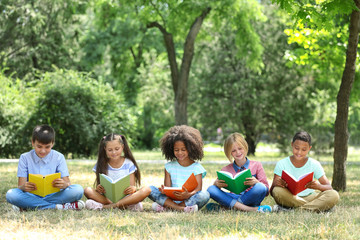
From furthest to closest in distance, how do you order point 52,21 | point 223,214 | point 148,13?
point 52,21 < point 148,13 < point 223,214

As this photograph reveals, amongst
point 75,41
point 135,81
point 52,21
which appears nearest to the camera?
point 52,21

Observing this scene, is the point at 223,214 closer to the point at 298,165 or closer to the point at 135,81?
the point at 298,165

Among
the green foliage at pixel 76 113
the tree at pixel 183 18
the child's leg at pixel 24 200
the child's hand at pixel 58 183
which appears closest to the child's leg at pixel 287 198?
the child's hand at pixel 58 183

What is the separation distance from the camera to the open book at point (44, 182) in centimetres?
511

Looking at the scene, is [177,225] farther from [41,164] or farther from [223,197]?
[41,164]

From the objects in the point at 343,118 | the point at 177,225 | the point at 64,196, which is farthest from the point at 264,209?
the point at 343,118

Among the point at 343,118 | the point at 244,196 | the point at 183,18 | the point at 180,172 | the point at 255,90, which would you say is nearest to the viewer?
the point at 244,196

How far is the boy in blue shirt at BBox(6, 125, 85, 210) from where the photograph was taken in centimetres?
523

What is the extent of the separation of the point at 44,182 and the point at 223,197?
2.06 metres

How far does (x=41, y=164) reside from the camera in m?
5.54

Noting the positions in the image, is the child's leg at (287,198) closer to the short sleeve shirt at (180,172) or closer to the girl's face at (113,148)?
the short sleeve shirt at (180,172)

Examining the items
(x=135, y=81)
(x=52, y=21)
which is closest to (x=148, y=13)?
(x=52, y=21)

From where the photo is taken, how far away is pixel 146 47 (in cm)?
2773

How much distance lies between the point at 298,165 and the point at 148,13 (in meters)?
11.0
